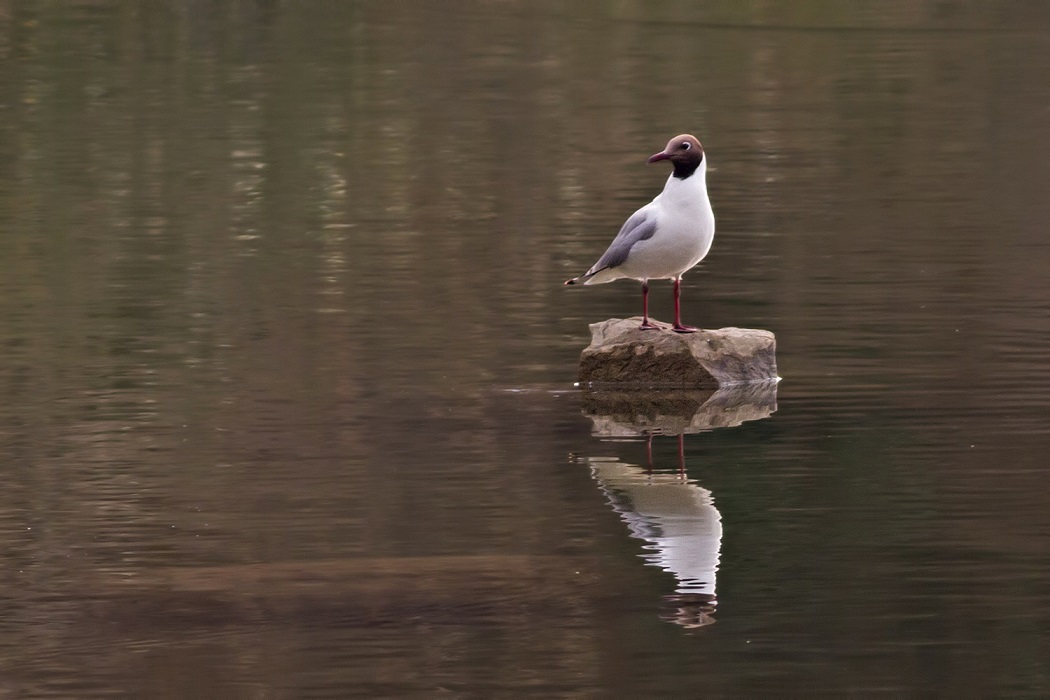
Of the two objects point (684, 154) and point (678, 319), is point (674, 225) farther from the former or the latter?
point (678, 319)

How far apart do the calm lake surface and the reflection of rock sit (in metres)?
0.16

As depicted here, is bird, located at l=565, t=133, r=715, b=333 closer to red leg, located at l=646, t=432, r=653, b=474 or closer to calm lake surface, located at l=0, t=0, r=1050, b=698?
calm lake surface, located at l=0, t=0, r=1050, b=698

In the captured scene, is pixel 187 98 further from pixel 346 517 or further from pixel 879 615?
pixel 879 615

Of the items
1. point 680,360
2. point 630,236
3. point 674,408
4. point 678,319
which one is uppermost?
point 630,236

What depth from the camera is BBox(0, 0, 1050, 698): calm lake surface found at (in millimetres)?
8336

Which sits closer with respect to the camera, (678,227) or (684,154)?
(684,154)

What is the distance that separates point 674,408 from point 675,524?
2.73 metres

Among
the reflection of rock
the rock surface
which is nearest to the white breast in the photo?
the rock surface

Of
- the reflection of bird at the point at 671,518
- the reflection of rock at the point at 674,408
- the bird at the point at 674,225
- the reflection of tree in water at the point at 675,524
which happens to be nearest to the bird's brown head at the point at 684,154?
the bird at the point at 674,225

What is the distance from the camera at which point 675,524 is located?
32.9ft

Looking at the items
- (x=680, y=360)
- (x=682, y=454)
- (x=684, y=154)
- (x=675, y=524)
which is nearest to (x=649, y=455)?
(x=682, y=454)

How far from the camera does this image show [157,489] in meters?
10.9

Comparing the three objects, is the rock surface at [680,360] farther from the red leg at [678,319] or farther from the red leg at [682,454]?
the red leg at [682,454]

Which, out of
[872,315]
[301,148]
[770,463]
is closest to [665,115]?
[301,148]
